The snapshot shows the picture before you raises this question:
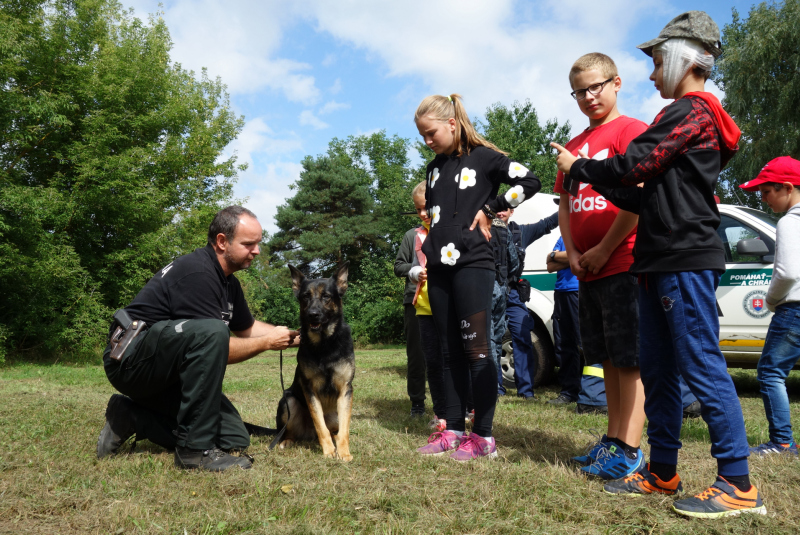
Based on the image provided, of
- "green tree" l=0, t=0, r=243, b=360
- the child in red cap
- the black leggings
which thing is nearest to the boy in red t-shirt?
the black leggings

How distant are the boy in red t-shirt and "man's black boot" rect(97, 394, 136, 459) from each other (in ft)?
9.52

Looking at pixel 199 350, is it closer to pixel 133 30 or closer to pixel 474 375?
pixel 474 375

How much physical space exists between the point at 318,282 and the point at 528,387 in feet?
11.4

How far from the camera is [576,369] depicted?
627 centimetres

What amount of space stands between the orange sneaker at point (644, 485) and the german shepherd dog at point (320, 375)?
183 centimetres

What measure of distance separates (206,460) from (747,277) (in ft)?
19.4

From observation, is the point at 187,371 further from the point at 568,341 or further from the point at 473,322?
the point at 568,341

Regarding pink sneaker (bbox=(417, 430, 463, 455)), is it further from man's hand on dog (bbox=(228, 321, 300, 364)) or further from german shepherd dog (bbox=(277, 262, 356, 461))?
man's hand on dog (bbox=(228, 321, 300, 364))

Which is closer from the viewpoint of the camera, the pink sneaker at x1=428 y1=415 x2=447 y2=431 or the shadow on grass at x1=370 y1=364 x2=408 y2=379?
the pink sneaker at x1=428 y1=415 x2=447 y2=431

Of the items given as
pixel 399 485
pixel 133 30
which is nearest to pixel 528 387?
pixel 399 485

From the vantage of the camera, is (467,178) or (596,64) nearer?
(596,64)

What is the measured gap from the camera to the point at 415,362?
17.7ft

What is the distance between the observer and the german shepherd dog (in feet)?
12.9

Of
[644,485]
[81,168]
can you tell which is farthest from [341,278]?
[81,168]
